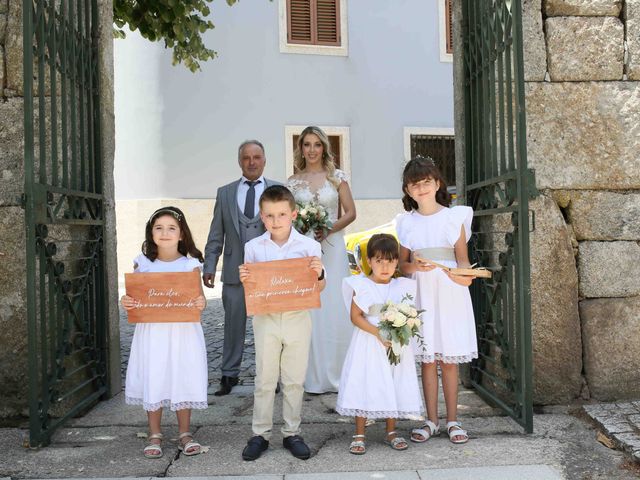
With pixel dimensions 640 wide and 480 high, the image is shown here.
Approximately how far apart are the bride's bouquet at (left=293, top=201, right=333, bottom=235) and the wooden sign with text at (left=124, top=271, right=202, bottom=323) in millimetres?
1258

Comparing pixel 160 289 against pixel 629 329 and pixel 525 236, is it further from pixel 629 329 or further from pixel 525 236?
pixel 629 329

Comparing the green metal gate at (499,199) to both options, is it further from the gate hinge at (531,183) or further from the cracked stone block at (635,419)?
the cracked stone block at (635,419)

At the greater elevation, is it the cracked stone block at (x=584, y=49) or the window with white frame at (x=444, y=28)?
the window with white frame at (x=444, y=28)

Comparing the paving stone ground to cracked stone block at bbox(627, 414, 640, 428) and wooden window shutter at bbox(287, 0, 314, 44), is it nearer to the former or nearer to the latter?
cracked stone block at bbox(627, 414, 640, 428)

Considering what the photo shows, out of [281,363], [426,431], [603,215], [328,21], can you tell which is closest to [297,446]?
[281,363]

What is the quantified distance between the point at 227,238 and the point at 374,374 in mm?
2021

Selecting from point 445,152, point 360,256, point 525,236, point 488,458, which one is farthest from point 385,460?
point 445,152

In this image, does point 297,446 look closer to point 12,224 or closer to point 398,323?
point 398,323

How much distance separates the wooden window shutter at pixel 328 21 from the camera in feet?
50.5

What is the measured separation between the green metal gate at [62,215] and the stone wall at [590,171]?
2934 mm

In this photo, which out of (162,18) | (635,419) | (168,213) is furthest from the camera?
(162,18)

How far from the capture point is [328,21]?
1547cm

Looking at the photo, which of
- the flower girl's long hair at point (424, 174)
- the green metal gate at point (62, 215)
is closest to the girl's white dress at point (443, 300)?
the flower girl's long hair at point (424, 174)

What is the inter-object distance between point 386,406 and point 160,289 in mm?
1358
